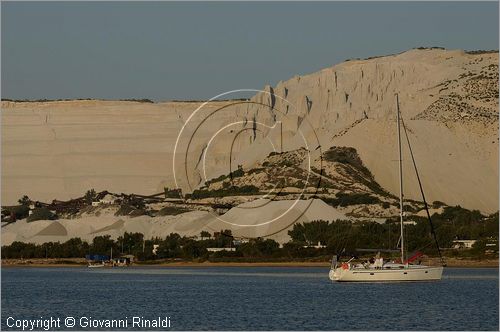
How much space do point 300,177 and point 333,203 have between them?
9.73m

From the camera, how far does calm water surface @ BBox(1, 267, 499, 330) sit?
54594mm

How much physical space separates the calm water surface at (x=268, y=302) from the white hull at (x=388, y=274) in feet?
2.31

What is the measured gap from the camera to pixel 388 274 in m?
79.1

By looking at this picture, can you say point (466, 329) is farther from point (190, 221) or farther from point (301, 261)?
point (190, 221)

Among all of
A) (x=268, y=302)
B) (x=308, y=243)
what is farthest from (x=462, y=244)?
(x=268, y=302)

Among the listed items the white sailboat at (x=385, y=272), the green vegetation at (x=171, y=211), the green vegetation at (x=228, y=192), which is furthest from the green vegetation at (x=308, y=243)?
the white sailboat at (x=385, y=272)

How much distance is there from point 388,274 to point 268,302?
15.5 metres

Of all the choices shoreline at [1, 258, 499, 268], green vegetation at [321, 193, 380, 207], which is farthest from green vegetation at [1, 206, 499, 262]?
green vegetation at [321, 193, 380, 207]

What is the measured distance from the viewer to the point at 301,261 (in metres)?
122

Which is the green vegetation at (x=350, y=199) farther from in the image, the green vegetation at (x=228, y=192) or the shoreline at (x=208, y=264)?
the shoreline at (x=208, y=264)

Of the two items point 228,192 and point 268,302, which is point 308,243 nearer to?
point 228,192

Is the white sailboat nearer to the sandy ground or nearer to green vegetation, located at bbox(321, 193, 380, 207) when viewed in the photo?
the sandy ground

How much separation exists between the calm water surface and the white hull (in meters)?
0.70

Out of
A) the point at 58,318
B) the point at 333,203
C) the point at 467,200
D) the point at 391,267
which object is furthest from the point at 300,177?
the point at 58,318
